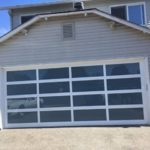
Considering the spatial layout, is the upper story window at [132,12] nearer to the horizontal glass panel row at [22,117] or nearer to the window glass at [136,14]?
the window glass at [136,14]

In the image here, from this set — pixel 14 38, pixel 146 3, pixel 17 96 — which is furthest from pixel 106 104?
pixel 146 3

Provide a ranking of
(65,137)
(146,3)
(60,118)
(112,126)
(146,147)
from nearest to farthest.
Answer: (146,147), (65,137), (112,126), (60,118), (146,3)

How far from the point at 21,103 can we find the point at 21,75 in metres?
1.23

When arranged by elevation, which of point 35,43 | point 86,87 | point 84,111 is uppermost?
point 35,43

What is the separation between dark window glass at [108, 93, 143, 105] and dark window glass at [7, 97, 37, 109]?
10.9ft

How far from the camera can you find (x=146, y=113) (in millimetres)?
12391

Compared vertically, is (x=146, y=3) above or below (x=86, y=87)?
above

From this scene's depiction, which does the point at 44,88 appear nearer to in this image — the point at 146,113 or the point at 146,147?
the point at 146,113

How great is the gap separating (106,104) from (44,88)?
2756 mm

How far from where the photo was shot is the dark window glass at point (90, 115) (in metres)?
12.8

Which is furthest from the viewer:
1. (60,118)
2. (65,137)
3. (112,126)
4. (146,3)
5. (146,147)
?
(146,3)

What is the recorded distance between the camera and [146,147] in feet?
29.5

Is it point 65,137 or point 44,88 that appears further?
point 44,88

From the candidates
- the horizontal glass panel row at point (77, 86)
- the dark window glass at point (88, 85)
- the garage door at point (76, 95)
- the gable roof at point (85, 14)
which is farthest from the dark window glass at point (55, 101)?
the gable roof at point (85, 14)
